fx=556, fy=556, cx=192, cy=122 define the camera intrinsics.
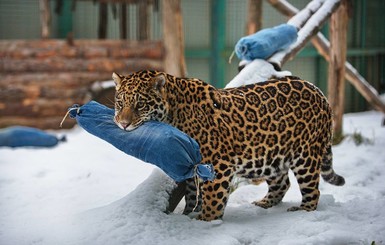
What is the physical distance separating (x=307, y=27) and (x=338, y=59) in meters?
1.66

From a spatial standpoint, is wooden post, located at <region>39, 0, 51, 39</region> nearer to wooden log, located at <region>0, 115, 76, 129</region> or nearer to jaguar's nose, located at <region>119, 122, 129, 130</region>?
wooden log, located at <region>0, 115, 76, 129</region>

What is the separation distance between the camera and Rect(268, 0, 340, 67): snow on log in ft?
14.5

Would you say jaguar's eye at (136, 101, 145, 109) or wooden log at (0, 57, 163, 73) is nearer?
jaguar's eye at (136, 101, 145, 109)

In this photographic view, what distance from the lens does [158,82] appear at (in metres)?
2.93

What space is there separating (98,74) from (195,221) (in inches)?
205

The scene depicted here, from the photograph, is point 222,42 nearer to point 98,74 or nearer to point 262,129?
point 98,74

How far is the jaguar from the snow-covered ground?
196 mm

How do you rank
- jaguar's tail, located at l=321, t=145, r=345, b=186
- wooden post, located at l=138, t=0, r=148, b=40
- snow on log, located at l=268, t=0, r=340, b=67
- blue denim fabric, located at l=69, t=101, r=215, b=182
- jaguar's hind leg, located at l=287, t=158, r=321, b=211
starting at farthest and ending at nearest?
wooden post, located at l=138, t=0, r=148, b=40
snow on log, located at l=268, t=0, r=340, b=67
jaguar's tail, located at l=321, t=145, r=345, b=186
jaguar's hind leg, located at l=287, t=158, r=321, b=211
blue denim fabric, located at l=69, t=101, r=215, b=182

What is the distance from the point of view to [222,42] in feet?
29.6

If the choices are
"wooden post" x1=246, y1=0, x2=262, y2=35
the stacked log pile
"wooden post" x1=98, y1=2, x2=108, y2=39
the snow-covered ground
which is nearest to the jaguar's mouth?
the snow-covered ground

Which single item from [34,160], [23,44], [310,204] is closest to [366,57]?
[23,44]

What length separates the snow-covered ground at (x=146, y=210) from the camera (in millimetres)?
2928

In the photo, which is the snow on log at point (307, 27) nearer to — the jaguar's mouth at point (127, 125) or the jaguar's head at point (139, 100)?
the jaguar's head at point (139, 100)

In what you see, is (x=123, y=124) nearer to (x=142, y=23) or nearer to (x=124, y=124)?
(x=124, y=124)
